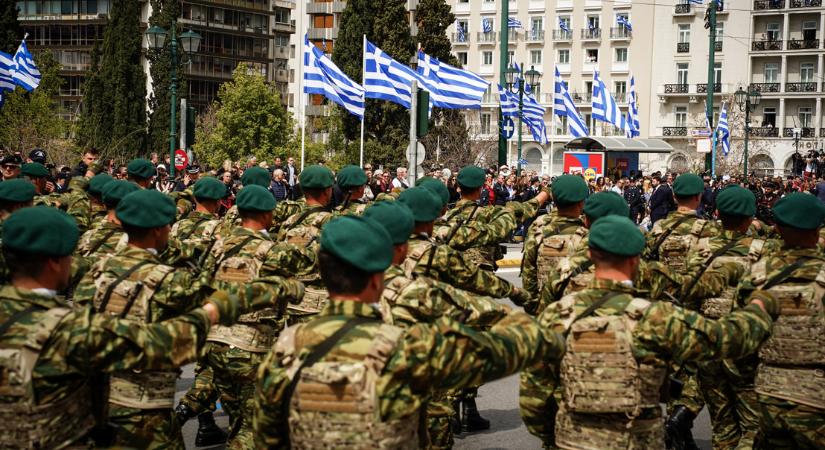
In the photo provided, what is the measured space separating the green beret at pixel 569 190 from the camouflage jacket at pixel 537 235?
0.66 feet

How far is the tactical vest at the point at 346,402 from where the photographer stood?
3.85m

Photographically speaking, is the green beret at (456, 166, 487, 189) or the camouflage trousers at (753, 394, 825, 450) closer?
the camouflage trousers at (753, 394, 825, 450)

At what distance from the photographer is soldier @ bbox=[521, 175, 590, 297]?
8602 millimetres

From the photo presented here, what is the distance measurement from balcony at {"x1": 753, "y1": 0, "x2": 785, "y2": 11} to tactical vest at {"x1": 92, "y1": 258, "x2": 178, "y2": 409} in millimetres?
77844

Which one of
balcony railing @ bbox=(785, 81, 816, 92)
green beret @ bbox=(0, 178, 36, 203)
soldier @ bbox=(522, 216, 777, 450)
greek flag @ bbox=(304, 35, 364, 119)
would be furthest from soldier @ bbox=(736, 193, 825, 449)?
balcony railing @ bbox=(785, 81, 816, 92)

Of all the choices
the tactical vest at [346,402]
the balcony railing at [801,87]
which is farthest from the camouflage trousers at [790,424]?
the balcony railing at [801,87]

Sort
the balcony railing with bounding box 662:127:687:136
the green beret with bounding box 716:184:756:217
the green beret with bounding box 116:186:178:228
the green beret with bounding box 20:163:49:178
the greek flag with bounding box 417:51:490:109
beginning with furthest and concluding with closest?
the balcony railing with bounding box 662:127:687:136 → the greek flag with bounding box 417:51:490:109 → the green beret with bounding box 20:163:49:178 → the green beret with bounding box 716:184:756:217 → the green beret with bounding box 116:186:178:228

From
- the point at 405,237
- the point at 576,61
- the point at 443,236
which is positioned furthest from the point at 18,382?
the point at 576,61

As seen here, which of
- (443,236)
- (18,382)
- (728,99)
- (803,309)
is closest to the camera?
(18,382)

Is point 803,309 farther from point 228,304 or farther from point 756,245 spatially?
point 228,304

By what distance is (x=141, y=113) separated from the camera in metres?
77.9

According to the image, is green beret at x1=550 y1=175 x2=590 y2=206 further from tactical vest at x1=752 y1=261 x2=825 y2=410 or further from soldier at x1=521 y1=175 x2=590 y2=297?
tactical vest at x1=752 y1=261 x2=825 y2=410

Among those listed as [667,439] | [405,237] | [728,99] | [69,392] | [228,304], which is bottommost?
[667,439]

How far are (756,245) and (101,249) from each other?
4.91 meters
